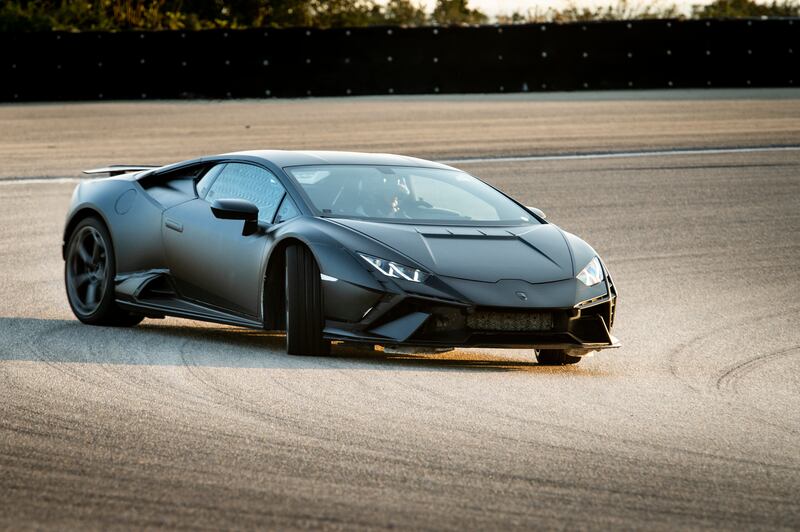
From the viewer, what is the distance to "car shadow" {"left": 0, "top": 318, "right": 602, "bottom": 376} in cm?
806

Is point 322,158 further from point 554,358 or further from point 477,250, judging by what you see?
point 554,358

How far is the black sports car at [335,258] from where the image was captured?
25.9ft

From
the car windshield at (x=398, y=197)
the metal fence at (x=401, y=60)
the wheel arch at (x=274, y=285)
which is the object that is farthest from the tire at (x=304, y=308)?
the metal fence at (x=401, y=60)

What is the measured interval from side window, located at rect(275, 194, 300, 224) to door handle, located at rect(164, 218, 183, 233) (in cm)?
88

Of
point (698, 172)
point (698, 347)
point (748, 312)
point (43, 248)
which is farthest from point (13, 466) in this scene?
point (698, 172)

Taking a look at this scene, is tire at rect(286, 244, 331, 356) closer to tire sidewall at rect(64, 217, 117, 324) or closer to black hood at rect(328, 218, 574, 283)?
black hood at rect(328, 218, 574, 283)

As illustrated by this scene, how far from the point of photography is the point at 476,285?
791 cm

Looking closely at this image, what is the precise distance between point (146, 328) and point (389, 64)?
18895 mm

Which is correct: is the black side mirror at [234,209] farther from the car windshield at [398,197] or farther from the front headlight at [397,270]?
the front headlight at [397,270]

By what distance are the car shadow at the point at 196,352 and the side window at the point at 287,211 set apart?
789 mm

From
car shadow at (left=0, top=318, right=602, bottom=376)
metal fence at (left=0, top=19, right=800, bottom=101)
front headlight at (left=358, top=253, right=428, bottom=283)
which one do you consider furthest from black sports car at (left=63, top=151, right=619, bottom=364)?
metal fence at (left=0, top=19, right=800, bottom=101)

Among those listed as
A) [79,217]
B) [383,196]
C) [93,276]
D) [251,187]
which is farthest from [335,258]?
[79,217]

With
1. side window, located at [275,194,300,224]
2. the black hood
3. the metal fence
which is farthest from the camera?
the metal fence

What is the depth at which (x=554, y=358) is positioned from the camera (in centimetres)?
864
